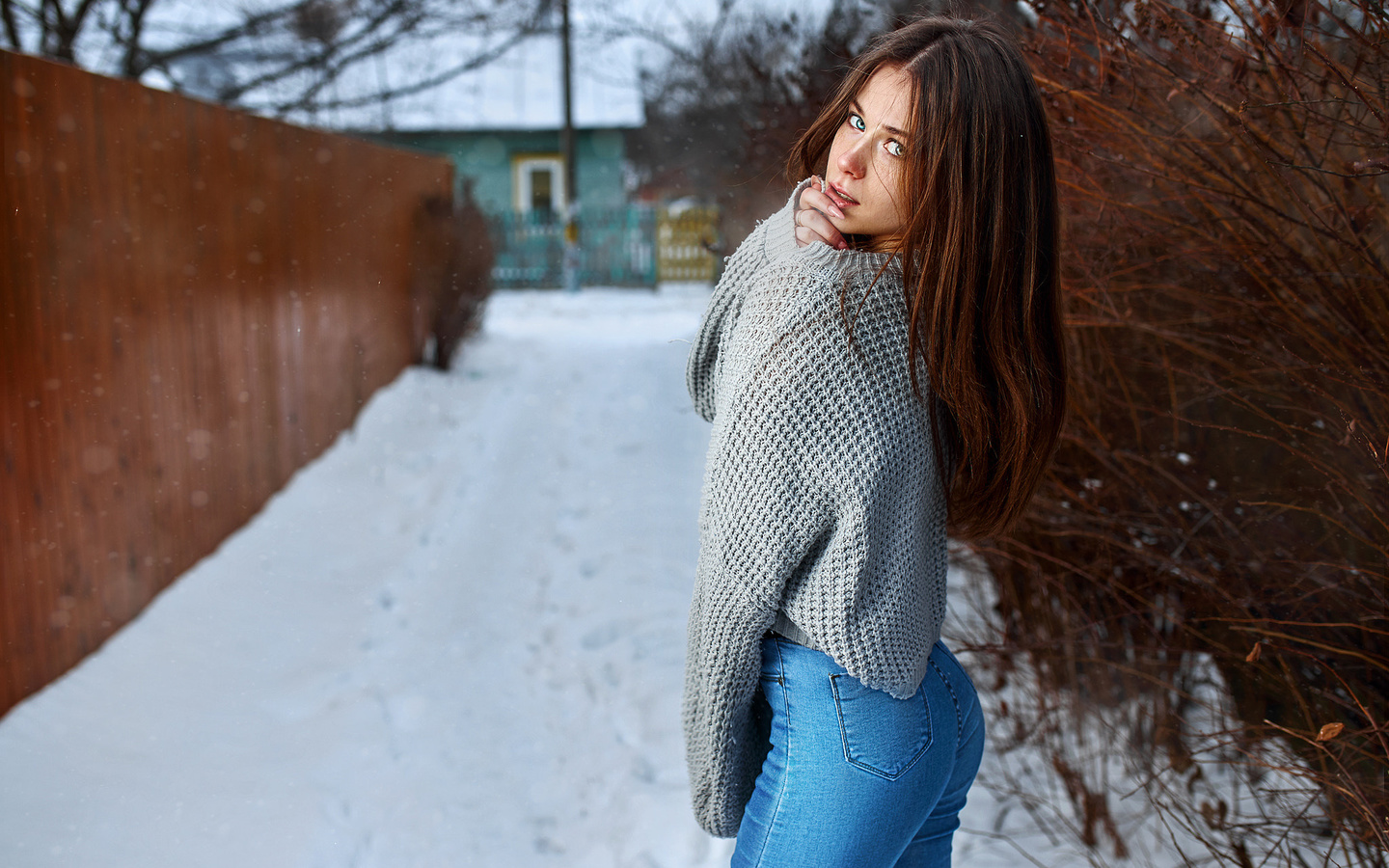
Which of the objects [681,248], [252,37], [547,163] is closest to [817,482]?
[252,37]

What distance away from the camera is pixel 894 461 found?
1146mm

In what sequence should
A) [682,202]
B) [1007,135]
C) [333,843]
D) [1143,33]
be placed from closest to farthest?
[1007,135] < [1143,33] < [333,843] < [682,202]

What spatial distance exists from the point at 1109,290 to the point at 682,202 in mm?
15362

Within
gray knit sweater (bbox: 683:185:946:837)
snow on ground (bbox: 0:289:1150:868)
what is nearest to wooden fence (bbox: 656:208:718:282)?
snow on ground (bbox: 0:289:1150:868)

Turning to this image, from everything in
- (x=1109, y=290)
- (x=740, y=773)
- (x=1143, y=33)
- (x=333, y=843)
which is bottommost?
(x=333, y=843)

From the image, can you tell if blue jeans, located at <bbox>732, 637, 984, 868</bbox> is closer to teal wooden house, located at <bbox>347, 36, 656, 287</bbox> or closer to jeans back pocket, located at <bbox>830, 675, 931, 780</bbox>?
jeans back pocket, located at <bbox>830, 675, 931, 780</bbox>

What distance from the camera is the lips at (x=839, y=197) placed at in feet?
3.99

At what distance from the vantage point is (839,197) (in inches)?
48.1

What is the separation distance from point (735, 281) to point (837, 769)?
0.65m

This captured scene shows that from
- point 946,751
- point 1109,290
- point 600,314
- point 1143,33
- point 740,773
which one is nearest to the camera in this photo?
point 946,751

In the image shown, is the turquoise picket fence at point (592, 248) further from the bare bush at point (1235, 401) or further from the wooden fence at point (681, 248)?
the bare bush at point (1235, 401)

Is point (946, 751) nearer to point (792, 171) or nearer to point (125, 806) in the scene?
point (792, 171)

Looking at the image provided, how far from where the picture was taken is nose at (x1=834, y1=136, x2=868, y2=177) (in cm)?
119

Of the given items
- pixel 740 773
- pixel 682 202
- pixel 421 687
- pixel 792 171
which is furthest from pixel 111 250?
pixel 682 202
